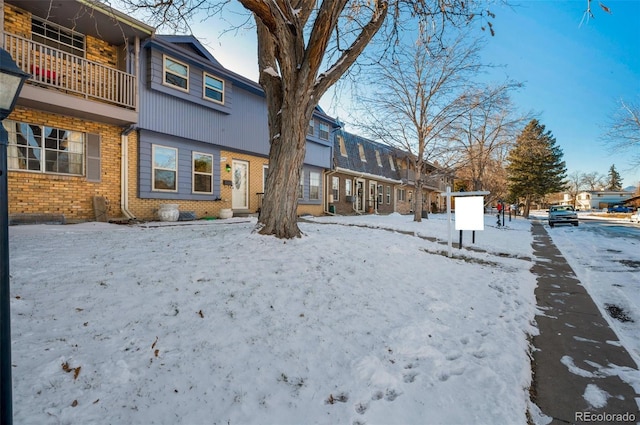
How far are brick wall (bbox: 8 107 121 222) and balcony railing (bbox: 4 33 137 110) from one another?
88cm

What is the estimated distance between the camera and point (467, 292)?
14.4ft

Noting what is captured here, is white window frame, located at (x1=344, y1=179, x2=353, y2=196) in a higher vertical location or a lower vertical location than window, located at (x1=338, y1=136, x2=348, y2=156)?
lower

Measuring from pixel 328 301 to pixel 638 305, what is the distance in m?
4.44

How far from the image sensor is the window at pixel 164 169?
10273 mm

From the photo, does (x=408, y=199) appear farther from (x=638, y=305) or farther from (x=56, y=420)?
(x=56, y=420)

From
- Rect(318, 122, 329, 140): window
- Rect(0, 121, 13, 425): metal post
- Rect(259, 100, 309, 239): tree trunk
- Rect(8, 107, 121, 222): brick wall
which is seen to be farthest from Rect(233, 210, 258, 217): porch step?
Rect(0, 121, 13, 425): metal post

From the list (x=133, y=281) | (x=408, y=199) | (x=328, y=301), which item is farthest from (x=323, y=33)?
(x=408, y=199)

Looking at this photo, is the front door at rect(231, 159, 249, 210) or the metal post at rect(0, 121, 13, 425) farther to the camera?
the front door at rect(231, 159, 249, 210)

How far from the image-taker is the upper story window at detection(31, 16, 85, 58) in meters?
8.33

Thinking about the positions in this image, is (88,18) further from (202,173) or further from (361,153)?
(361,153)

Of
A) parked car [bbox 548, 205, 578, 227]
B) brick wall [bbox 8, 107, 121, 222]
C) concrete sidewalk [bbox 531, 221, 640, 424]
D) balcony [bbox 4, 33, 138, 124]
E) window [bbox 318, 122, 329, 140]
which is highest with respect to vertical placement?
window [bbox 318, 122, 329, 140]

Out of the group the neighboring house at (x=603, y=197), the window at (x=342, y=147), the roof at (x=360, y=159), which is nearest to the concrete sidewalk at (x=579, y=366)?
the roof at (x=360, y=159)

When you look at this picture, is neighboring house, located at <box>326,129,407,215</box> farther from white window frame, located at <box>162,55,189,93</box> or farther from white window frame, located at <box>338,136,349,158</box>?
white window frame, located at <box>162,55,189,93</box>

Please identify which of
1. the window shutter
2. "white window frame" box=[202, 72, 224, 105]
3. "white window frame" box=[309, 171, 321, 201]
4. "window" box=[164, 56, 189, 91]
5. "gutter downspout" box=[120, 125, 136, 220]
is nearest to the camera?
the window shutter
